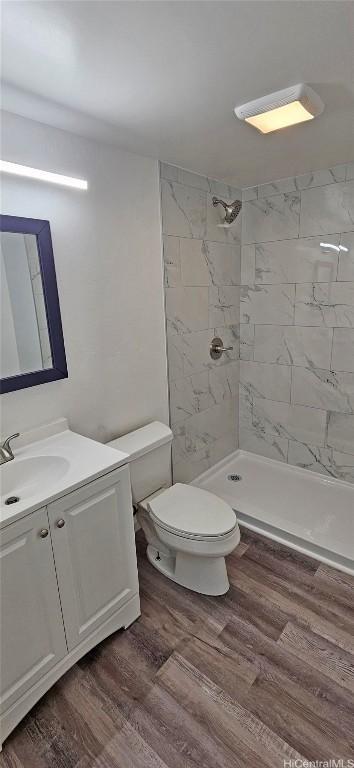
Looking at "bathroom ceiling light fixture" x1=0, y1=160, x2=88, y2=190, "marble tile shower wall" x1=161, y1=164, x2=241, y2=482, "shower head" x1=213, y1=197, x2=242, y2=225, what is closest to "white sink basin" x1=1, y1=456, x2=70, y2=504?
"marble tile shower wall" x1=161, y1=164, x2=241, y2=482

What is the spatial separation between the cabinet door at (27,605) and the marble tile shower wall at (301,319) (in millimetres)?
2123

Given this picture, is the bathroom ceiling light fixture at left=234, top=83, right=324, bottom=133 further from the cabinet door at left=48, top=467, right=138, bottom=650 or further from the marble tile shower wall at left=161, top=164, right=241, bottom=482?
the cabinet door at left=48, top=467, right=138, bottom=650

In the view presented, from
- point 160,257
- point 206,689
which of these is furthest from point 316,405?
point 206,689

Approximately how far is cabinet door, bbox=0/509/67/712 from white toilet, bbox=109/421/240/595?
1.90 ft

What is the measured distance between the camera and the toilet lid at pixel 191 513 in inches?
68.4

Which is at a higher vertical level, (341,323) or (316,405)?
(341,323)

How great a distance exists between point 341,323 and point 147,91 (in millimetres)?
1835

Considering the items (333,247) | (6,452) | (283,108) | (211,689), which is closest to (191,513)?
(211,689)

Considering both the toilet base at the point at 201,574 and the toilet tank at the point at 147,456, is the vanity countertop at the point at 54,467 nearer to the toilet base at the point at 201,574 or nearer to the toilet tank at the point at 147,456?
the toilet tank at the point at 147,456

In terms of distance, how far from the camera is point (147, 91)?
1293mm

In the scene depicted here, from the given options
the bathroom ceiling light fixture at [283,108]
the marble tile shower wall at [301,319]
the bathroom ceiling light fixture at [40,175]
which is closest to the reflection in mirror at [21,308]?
the bathroom ceiling light fixture at [40,175]

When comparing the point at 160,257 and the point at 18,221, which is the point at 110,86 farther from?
the point at 160,257

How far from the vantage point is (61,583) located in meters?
1.34

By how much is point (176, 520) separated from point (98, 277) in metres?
1.28
